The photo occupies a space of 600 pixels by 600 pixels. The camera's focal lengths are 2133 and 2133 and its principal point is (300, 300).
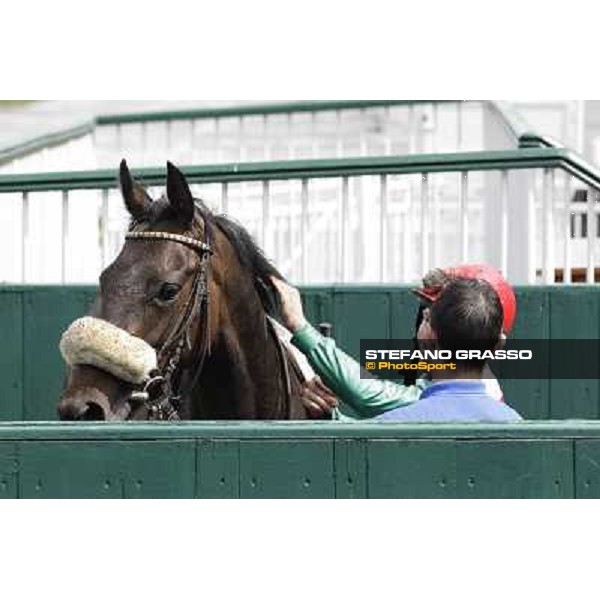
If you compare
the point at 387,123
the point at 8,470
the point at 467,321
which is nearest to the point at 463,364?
the point at 467,321

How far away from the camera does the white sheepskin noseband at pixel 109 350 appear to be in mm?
6707

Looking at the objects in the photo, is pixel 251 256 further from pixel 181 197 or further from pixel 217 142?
pixel 217 142

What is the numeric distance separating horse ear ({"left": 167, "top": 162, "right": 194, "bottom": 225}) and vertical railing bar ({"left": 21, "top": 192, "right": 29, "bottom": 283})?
2.11 meters

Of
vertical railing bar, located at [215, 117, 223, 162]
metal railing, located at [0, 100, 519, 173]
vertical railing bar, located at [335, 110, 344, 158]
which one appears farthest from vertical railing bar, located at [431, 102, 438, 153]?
vertical railing bar, located at [215, 117, 223, 162]

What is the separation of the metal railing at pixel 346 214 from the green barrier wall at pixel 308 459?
2626mm

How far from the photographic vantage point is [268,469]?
5355 mm

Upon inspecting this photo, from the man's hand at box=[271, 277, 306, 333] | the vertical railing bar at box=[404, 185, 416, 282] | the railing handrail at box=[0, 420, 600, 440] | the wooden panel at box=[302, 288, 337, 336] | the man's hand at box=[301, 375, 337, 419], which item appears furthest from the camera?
the vertical railing bar at box=[404, 185, 416, 282]

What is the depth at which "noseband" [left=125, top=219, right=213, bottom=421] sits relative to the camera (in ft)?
22.5

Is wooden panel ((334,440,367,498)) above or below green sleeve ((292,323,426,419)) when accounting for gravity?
below

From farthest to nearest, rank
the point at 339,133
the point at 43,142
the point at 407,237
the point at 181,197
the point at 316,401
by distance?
the point at 339,133 → the point at 43,142 → the point at 407,237 → the point at 316,401 → the point at 181,197

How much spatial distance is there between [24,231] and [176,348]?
231 centimetres

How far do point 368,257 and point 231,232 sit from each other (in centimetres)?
347

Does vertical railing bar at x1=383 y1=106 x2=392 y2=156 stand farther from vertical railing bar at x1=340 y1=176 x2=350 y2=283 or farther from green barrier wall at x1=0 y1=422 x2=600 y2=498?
green barrier wall at x1=0 y1=422 x2=600 y2=498

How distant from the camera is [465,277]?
644 cm
